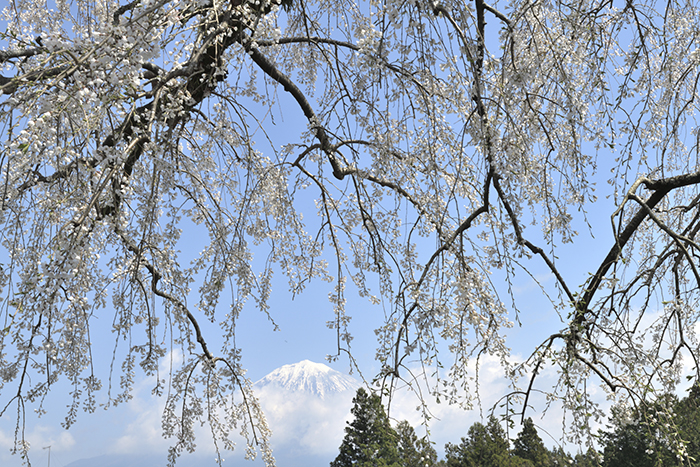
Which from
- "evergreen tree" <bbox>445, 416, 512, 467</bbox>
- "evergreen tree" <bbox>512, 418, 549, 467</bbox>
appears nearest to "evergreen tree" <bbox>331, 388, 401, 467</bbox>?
"evergreen tree" <bbox>445, 416, 512, 467</bbox>

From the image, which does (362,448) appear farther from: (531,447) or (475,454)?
(531,447)

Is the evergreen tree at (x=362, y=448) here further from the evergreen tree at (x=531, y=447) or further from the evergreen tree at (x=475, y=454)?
the evergreen tree at (x=531, y=447)

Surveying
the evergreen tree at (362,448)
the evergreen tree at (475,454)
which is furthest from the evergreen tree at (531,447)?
the evergreen tree at (362,448)

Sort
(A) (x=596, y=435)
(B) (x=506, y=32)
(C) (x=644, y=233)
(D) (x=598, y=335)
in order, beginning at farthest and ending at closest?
1. (C) (x=644, y=233)
2. (D) (x=598, y=335)
3. (A) (x=596, y=435)
4. (B) (x=506, y=32)

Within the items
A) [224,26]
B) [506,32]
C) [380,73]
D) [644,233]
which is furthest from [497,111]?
[644,233]

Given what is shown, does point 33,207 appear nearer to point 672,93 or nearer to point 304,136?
point 304,136

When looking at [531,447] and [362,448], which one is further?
[531,447]

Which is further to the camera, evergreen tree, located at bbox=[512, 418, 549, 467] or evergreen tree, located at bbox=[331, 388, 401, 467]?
evergreen tree, located at bbox=[512, 418, 549, 467]

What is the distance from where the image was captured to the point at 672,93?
10.7 ft

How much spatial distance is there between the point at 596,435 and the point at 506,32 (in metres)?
1.95

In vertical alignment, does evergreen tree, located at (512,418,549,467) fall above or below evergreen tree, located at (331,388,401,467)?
below

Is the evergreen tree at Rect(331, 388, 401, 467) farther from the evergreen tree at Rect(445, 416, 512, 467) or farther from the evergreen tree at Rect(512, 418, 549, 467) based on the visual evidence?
the evergreen tree at Rect(512, 418, 549, 467)

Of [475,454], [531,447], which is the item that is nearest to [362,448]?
[475,454]

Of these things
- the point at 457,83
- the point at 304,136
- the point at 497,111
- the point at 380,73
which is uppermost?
the point at 304,136
